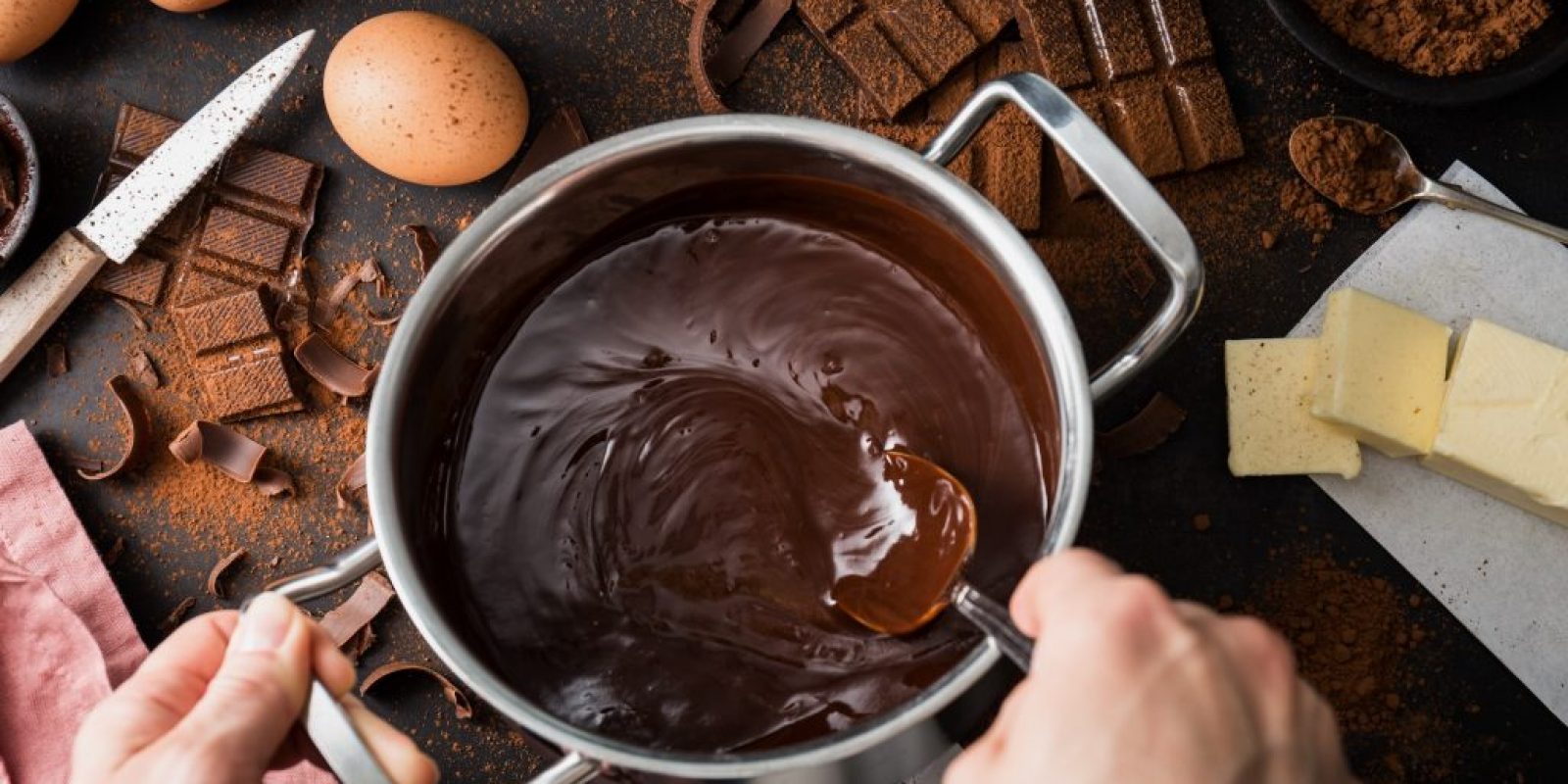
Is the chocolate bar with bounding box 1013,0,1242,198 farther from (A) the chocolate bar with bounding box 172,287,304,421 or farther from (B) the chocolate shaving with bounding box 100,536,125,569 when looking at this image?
(B) the chocolate shaving with bounding box 100,536,125,569

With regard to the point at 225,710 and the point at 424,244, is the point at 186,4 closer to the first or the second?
the point at 424,244

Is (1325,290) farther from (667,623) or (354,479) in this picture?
(354,479)

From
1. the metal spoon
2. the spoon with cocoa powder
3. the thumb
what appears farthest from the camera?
the spoon with cocoa powder

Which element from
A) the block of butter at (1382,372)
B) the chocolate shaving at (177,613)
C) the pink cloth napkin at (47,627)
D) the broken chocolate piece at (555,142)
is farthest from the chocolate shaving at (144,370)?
the block of butter at (1382,372)

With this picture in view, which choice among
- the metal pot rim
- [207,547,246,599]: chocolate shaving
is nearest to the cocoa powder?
the metal pot rim

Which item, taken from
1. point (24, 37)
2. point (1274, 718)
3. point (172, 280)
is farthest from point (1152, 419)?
point (24, 37)

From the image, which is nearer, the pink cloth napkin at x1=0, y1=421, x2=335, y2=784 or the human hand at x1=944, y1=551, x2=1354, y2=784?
the human hand at x1=944, y1=551, x2=1354, y2=784
